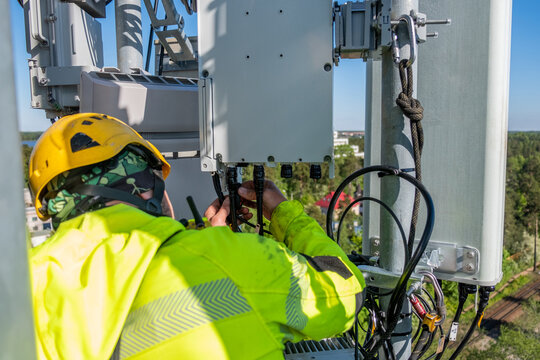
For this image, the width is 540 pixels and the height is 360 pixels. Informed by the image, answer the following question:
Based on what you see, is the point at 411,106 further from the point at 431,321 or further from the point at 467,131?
the point at 431,321

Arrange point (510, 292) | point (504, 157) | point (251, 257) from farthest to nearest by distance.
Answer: point (510, 292) → point (504, 157) → point (251, 257)

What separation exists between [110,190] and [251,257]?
513 millimetres

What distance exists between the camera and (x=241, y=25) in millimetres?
2047

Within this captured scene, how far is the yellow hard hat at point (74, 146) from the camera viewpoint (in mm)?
1360

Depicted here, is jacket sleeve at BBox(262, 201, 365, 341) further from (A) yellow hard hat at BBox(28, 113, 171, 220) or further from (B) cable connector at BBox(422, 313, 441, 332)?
(A) yellow hard hat at BBox(28, 113, 171, 220)

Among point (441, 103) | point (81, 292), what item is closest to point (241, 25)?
point (441, 103)

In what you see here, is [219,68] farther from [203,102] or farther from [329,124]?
[329,124]

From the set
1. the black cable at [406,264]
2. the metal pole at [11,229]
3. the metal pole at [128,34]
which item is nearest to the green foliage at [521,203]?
the metal pole at [128,34]

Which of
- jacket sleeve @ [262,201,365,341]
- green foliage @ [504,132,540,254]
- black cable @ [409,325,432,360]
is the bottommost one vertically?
green foliage @ [504,132,540,254]

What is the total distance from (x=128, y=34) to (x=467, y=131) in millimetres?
2791

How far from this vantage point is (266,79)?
203 cm

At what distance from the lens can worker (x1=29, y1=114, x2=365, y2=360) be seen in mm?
869

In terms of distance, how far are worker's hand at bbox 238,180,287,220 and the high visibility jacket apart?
0.74 metres

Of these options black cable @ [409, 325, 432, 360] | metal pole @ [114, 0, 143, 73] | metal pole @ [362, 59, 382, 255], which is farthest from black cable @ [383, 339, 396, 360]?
metal pole @ [114, 0, 143, 73]
